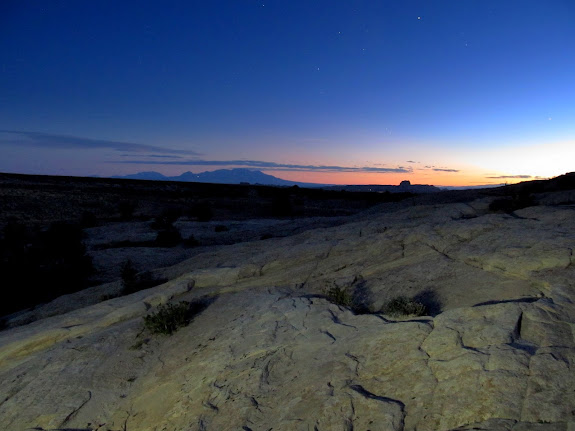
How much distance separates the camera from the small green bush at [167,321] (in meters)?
8.43

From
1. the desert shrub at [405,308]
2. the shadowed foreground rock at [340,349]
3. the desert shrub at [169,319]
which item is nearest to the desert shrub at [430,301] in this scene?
the shadowed foreground rock at [340,349]

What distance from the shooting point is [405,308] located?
6.73 metres

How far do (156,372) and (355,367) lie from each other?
4.25 m

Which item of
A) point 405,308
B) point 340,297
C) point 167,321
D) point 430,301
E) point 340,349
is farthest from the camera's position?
point 167,321

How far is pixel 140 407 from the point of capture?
6.43 m

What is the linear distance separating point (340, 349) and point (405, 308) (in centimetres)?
158

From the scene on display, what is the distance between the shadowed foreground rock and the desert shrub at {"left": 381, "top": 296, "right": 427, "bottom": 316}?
0.19 m

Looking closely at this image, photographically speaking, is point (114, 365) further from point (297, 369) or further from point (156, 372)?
point (297, 369)

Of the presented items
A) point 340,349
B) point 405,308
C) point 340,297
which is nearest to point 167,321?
point 340,297

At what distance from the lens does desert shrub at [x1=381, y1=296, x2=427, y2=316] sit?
6.67m

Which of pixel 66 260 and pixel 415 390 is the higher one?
pixel 415 390

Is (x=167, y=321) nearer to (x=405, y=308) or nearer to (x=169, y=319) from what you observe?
(x=169, y=319)

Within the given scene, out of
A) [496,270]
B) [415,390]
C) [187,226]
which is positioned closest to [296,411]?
[415,390]

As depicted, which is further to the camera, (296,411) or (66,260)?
(66,260)
